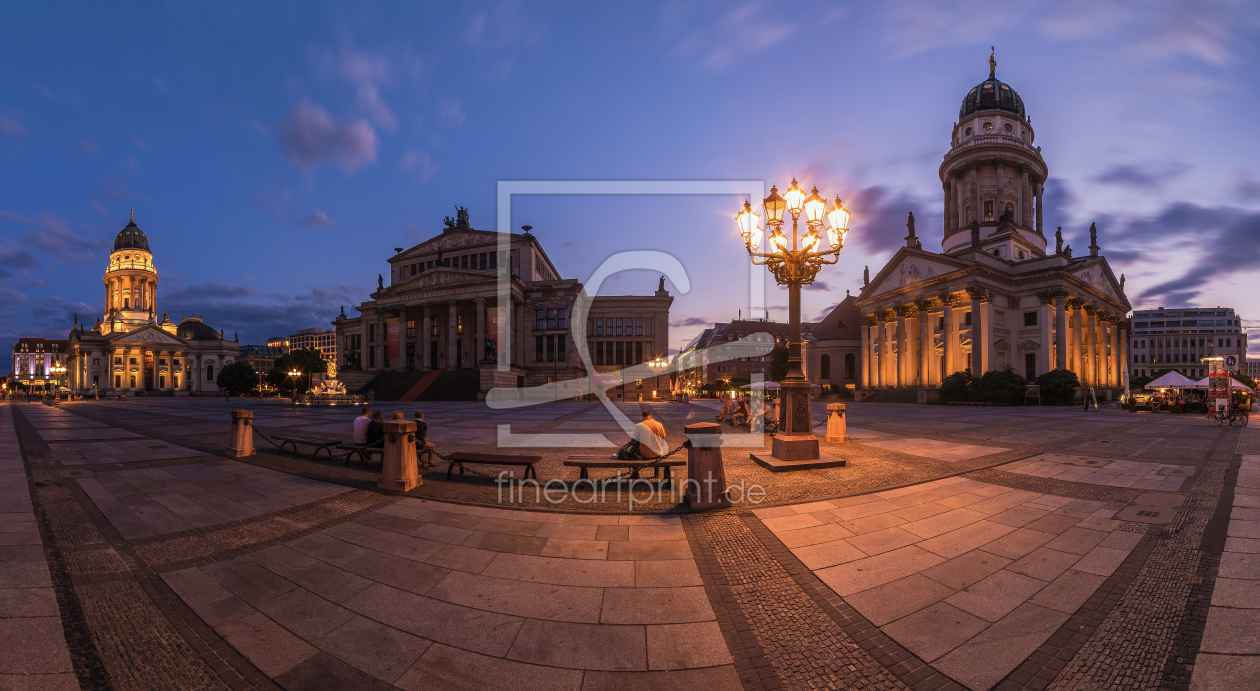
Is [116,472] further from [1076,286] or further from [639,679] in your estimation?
[1076,286]

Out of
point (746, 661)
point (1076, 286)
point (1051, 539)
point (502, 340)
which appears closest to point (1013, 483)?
point (1051, 539)

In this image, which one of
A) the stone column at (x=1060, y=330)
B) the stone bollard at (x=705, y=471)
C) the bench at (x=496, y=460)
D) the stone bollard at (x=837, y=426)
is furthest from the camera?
the stone column at (x=1060, y=330)

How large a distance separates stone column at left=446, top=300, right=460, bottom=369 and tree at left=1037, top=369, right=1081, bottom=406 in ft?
180

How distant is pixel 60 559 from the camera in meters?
5.01

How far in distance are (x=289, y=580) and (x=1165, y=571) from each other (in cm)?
862

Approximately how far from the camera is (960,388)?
39.8 meters

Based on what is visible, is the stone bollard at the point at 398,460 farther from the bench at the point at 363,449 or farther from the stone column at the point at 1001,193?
the stone column at the point at 1001,193

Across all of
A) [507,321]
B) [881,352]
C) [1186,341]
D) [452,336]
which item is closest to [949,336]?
[881,352]

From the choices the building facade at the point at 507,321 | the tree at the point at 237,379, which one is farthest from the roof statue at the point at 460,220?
the tree at the point at 237,379

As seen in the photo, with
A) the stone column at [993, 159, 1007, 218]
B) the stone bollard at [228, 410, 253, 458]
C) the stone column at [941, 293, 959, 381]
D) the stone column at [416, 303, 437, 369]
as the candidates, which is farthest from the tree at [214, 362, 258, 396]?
the stone column at [993, 159, 1007, 218]

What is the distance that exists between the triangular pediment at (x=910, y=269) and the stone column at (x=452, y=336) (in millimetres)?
48448

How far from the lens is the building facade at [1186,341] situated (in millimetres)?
106375

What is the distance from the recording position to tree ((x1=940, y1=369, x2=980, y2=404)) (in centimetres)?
3912

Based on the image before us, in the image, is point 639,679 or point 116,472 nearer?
point 639,679
